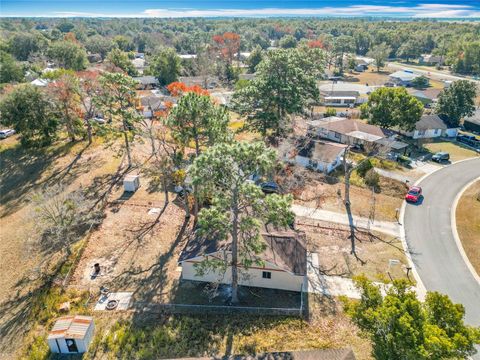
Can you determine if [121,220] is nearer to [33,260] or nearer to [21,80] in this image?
[33,260]

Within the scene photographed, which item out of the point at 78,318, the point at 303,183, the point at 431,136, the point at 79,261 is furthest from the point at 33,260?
the point at 431,136

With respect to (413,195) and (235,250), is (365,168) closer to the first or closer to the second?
(413,195)

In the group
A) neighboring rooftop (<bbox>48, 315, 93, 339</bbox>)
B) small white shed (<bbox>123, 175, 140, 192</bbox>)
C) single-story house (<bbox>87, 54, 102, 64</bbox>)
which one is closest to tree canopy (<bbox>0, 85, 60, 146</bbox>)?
small white shed (<bbox>123, 175, 140, 192</bbox>)

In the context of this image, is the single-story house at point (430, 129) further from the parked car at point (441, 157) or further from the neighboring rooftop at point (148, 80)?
the neighboring rooftop at point (148, 80)

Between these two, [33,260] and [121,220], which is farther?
[121,220]

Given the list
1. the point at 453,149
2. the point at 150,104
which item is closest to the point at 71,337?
the point at 150,104

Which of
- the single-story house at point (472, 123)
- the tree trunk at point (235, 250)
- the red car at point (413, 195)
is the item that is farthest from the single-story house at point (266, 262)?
the single-story house at point (472, 123)
